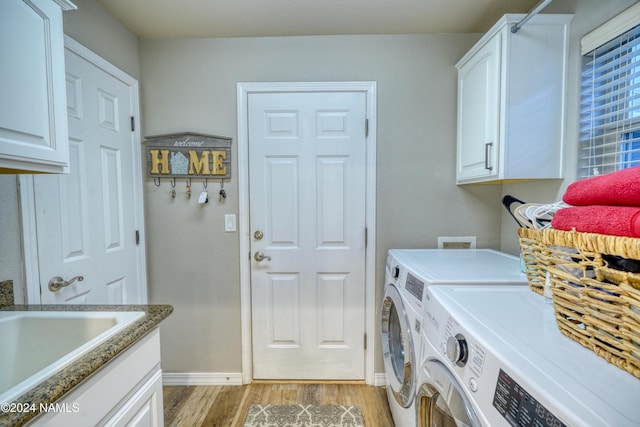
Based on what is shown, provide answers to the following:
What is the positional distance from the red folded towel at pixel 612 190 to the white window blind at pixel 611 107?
25.4 inches

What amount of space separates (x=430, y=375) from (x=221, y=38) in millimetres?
2180

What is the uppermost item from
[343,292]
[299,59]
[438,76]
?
[299,59]

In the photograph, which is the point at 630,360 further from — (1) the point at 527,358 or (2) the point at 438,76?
(2) the point at 438,76

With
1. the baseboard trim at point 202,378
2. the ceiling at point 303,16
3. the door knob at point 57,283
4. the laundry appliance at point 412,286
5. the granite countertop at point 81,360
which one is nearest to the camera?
the granite countertop at point 81,360

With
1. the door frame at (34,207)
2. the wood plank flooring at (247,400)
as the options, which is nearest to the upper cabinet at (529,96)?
the wood plank flooring at (247,400)

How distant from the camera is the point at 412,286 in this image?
3.96ft

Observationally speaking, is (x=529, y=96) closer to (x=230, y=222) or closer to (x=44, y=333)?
(x=230, y=222)

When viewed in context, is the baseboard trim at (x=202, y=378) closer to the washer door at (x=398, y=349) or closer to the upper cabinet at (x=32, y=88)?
the washer door at (x=398, y=349)

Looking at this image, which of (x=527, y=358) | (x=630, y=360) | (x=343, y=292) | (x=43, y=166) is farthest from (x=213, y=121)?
(x=630, y=360)

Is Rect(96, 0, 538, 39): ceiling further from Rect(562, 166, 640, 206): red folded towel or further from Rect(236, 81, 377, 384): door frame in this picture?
Rect(562, 166, 640, 206): red folded towel

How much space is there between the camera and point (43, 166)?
914mm

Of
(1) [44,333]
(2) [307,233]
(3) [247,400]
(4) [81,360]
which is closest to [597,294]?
(4) [81,360]

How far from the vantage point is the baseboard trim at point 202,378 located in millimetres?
1949

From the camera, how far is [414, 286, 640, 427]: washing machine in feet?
1.50
